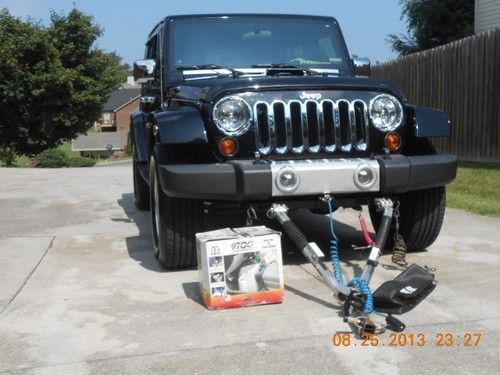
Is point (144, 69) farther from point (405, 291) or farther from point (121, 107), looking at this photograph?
point (121, 107)

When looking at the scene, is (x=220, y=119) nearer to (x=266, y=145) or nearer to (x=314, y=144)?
(x=266, y=145)

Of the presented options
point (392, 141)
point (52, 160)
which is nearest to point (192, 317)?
point (392, 141)

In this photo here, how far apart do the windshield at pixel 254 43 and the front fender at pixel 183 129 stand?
128cm

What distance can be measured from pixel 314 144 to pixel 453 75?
8125mm

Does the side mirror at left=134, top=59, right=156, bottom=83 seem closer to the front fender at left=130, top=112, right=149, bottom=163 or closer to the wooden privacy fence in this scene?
the front fender at left=130, top=112, right=149, bottom=163

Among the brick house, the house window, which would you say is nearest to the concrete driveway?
the brick house

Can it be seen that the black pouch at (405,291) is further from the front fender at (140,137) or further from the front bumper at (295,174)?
the front fender at (140,137)

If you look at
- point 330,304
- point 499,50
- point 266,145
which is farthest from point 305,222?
point 499,50

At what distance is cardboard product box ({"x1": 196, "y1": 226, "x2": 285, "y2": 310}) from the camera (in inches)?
160

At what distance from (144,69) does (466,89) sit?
7.28 m

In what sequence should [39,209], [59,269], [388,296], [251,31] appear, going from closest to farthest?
[388,296]
[59,269]
[251,31]
[39,209]

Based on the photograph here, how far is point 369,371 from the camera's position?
317cm

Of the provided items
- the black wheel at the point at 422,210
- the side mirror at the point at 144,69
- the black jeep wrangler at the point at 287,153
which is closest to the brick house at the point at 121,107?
the side mirror at the point at 144,69
